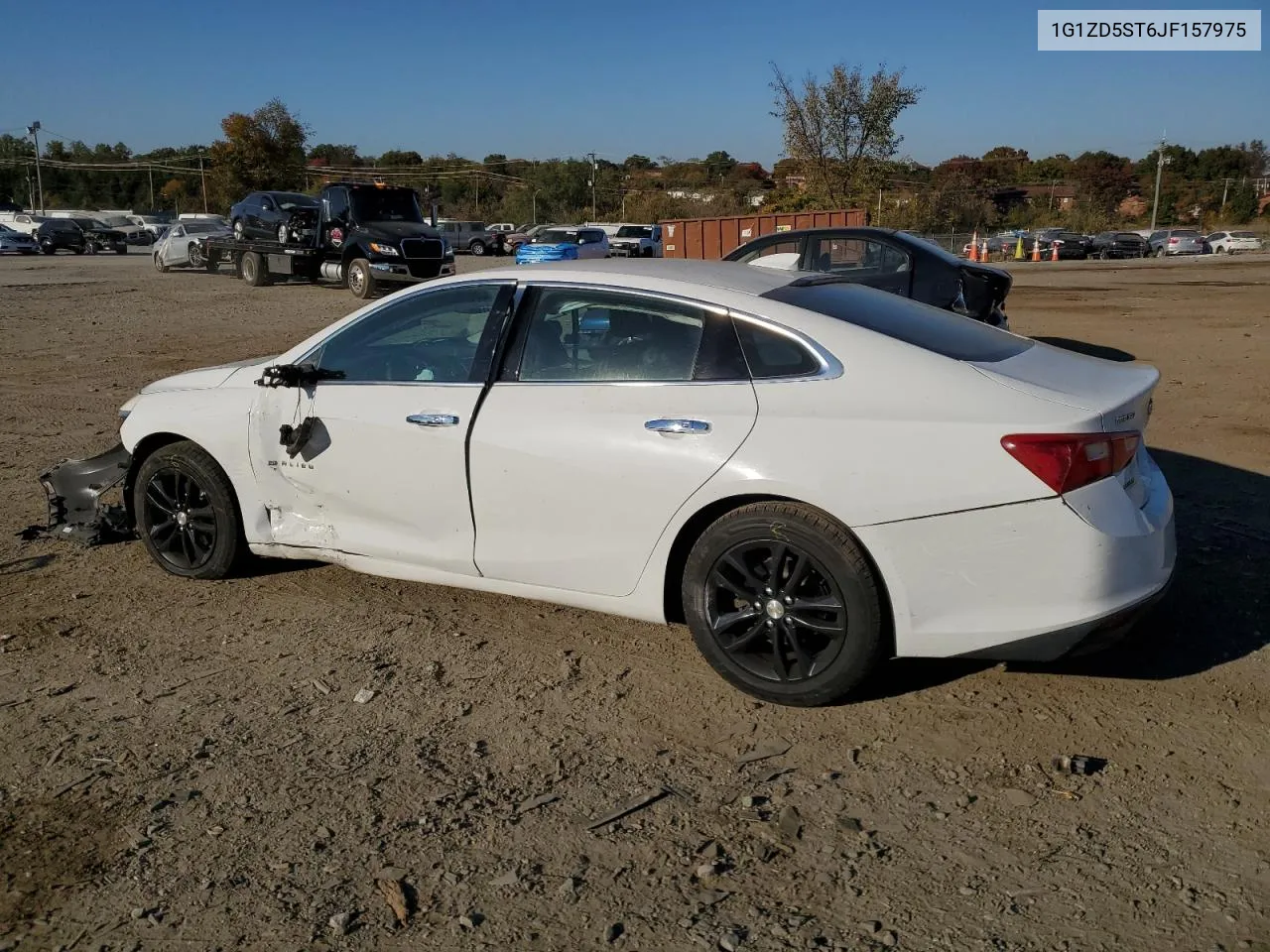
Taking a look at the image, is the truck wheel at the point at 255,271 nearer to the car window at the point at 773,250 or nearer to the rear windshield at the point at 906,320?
the car window at the point at 773,250

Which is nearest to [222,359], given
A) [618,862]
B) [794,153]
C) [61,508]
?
[61,508]

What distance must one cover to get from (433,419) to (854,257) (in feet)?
28.6

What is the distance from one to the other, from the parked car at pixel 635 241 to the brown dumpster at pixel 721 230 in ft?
55.1

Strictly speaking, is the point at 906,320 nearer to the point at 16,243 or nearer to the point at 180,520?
the point at 180,520

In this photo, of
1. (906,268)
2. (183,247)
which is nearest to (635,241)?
(183,247)

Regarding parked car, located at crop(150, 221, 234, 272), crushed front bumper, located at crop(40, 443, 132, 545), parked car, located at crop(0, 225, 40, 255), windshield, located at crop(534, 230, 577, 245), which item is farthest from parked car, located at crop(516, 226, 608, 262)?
→ crushed front bumper, located at crop(40, 443, 132, 545)

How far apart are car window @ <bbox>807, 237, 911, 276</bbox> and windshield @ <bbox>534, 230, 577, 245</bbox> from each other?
29.0 m

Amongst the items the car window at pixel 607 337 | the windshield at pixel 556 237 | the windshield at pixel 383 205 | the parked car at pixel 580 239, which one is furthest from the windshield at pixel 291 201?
the car window at pixel 607 337

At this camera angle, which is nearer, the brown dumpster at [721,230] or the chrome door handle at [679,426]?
the chrome door handle at [679,426]

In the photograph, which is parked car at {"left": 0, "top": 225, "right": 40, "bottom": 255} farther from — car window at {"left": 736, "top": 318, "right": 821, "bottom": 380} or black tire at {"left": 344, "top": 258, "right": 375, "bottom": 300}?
car window at {"left": 736, "top": 318, "right": 821, "bottom": 380}

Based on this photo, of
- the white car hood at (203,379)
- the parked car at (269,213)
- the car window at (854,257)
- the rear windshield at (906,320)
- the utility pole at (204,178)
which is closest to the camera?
the rear windshield at (906,320)

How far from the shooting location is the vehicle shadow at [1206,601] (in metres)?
4.39

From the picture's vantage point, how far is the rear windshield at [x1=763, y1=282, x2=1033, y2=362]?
416 cm

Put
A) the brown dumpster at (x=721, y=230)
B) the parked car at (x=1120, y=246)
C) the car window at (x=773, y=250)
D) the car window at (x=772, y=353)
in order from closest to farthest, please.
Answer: the car window at (x=772, y=353) → the car window at (x=773, y=250) → the brown dumpster at (x=721, y=230) → the parked car at (x=1120, y=246)
